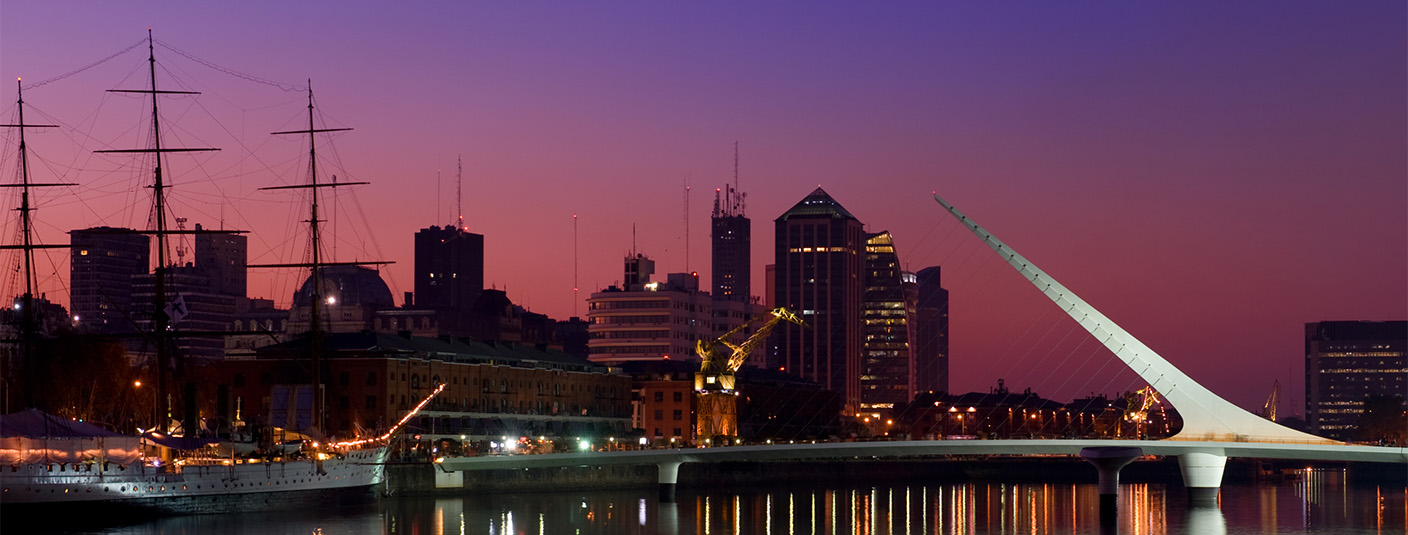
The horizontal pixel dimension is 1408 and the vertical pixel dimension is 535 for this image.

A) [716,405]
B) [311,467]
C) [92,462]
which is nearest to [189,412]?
[311,467]

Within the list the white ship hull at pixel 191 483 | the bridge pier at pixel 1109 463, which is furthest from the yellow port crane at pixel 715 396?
the bridge pier at pixel 1109 463

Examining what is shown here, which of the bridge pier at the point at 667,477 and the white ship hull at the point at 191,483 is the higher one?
the white ship hull at the point at 191,483

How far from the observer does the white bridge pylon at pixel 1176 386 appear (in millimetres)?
92750

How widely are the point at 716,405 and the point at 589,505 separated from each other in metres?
25.6

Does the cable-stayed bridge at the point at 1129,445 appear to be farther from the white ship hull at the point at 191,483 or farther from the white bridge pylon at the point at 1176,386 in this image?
the white ship hull at the point at 191,483

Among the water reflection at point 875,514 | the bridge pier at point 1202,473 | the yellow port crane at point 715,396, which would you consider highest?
the yellow port crane at point 715,396

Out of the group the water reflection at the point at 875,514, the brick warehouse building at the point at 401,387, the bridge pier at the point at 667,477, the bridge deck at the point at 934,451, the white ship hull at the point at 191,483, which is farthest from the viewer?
the brick warehouse building at the point at 401,387

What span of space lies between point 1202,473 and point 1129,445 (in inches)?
199

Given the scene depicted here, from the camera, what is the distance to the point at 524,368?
143 meters

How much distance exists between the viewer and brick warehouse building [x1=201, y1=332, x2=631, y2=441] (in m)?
122

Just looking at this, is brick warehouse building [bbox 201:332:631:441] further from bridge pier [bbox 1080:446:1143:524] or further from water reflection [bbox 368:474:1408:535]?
bridge pier [bbox 1080:446:1143:524]

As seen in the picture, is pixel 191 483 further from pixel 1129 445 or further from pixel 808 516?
pixel 1129 445

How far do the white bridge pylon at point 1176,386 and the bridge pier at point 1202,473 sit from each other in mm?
1544

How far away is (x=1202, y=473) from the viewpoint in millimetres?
95438
